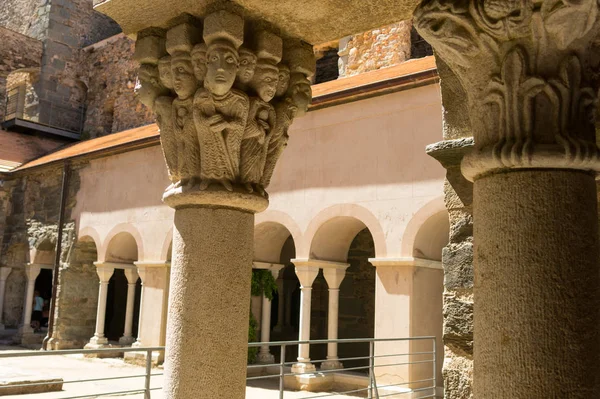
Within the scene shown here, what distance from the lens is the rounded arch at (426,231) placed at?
8113 millimetres

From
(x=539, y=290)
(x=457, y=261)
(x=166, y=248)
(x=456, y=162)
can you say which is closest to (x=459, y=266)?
(x=457, y=261)

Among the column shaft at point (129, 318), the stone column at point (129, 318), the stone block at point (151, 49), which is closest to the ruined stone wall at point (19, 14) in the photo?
the stone column at point (129, 318)

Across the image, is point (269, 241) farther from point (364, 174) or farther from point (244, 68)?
point (244, 68)

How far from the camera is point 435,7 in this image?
1.86m

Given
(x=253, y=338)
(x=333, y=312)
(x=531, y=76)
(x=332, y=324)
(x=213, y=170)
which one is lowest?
(x=253, y=338)

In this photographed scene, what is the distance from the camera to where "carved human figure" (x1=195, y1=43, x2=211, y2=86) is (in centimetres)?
263

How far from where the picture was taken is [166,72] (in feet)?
9.02

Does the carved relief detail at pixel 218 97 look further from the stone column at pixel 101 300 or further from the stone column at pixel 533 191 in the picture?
the stone column at pixel 101 300

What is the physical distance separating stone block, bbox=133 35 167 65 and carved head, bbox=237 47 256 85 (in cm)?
41

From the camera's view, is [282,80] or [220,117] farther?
[282,80]

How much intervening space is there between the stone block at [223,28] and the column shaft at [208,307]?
695mm

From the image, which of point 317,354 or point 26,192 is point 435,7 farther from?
point 26,192

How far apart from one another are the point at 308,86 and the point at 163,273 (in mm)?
9279

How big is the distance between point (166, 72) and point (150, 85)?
12 cm
